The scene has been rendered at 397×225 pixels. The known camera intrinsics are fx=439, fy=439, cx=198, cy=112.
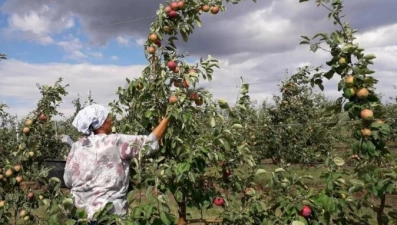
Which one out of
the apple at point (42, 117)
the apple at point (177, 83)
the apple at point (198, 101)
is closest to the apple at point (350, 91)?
the apple at point (198, 101)

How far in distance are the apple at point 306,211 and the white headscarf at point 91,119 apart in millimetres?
1179

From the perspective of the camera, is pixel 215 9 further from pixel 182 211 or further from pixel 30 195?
pixel 30 195

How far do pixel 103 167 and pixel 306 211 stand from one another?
1103 millimetres

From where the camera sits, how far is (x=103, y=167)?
2.37m

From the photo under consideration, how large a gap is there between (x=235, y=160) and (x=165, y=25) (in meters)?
1.05

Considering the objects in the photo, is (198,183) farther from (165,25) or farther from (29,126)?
(29,126)

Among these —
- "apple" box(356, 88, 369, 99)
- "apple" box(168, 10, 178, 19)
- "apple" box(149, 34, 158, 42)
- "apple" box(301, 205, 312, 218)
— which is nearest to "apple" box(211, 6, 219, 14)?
"apple" box(168, 10, 178, 19)

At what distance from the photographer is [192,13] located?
292cm

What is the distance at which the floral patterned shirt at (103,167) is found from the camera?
2.36 meters

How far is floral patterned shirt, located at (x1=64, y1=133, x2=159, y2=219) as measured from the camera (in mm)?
2363

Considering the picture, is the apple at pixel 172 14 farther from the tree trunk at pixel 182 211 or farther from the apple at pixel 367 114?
the apple at pixel 367 114

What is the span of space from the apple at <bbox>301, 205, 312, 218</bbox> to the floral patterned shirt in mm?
860

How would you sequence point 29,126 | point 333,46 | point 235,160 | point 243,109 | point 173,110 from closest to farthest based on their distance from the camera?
point 333,46 → point 173,110 → point 243,109 → point 235,160 → point 29,126

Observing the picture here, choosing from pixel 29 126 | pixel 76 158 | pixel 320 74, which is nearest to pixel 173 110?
pixel 76 158
